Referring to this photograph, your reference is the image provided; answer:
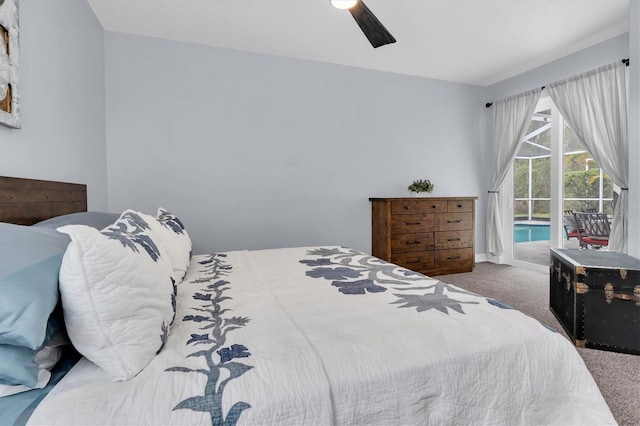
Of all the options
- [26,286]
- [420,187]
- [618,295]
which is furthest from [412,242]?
[26,286]

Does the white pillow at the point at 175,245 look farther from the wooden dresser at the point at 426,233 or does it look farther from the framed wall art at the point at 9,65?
the wooden dresser at the point at 426,233

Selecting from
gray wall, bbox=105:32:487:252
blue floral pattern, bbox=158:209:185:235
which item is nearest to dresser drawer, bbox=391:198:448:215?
gray wall, bbox=105:32:487:252

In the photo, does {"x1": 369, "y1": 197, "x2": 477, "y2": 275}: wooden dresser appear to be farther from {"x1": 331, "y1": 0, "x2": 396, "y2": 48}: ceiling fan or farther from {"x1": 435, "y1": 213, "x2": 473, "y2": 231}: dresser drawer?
{"x1": 331, "y1": 0, "x2": 396, "y2": 48}: ceiling fan

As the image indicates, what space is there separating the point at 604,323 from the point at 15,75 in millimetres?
3519

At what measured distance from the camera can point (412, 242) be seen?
3801mm

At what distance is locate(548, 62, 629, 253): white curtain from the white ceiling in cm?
40

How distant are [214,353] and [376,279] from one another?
949 mm

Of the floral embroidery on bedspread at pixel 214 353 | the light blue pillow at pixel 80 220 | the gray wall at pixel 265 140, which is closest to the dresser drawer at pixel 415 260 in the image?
the gray wall at pixel 265 140

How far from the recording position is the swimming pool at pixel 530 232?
13.4 ft

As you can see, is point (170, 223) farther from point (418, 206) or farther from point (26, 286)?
point (418, 206)

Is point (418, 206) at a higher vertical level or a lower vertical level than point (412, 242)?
higher

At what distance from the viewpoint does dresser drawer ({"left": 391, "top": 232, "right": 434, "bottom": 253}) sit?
3734 mm

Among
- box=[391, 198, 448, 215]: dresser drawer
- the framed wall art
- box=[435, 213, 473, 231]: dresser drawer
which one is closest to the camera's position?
the framed wall art

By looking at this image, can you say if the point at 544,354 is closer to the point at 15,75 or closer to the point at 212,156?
the point at 15,75
